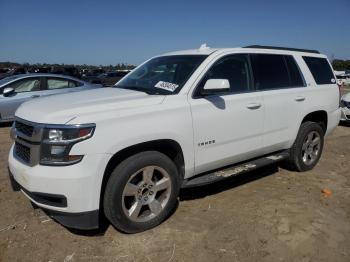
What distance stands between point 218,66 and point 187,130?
1022 mm

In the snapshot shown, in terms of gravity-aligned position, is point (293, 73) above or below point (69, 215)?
above

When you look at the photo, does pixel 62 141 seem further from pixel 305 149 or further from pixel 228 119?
pixel 305 149

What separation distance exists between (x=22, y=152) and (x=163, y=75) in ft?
6.14

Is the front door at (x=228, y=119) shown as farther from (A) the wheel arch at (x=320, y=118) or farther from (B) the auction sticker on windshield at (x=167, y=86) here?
(A) the wheel arch at (x=320, y=118)

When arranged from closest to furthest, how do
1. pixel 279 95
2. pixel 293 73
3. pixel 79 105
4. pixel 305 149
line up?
pixel 79 105 → pixel 279 95 → pixel 293 73 → pixel 305 149

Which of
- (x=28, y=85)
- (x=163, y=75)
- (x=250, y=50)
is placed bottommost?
(x=28, y=85)

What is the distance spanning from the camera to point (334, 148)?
25.6 feet

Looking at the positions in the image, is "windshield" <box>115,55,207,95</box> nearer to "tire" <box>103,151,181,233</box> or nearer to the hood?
the hood

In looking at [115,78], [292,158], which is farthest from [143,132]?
[115,78]

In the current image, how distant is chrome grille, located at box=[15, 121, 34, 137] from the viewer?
134 inches

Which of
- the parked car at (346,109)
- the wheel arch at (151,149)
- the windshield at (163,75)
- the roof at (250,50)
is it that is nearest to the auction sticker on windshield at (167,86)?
the windshield at (163,75)

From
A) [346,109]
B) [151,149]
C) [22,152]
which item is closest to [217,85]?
[151,149]

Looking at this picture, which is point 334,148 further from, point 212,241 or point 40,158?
point 40,158

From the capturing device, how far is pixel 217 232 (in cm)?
381
